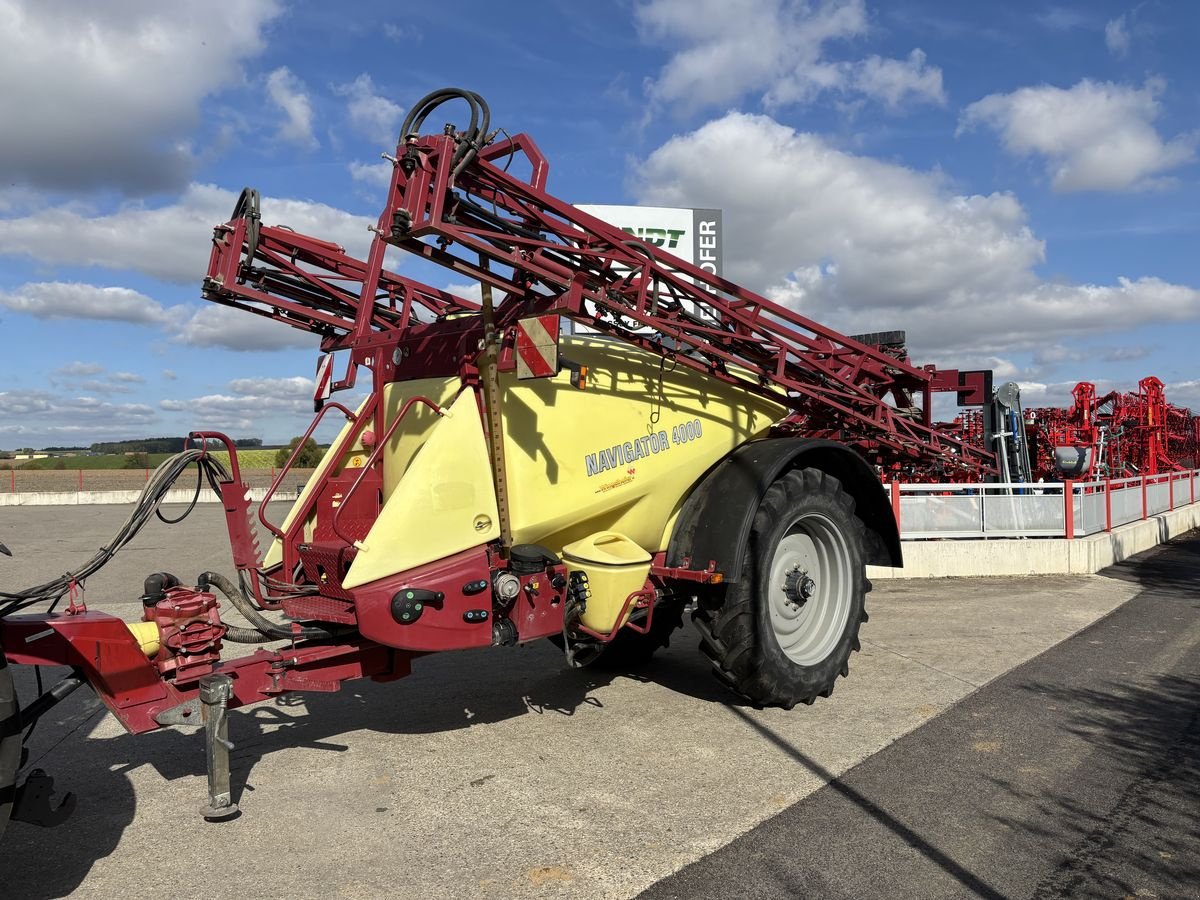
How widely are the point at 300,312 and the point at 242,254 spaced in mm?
487

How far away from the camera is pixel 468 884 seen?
126 inches

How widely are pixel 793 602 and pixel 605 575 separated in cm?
148

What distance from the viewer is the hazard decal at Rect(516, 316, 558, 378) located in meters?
4.00

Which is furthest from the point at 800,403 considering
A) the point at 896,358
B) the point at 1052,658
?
the point at 1052,658

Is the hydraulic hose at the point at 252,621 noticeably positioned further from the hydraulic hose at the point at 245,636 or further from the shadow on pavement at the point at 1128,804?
the shadow on pavement at the point at 1128,804

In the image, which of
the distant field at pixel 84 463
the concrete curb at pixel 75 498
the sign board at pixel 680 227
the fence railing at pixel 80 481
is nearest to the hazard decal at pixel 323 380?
the sign board at pixel 680 227

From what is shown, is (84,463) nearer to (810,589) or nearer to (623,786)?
(810,589)

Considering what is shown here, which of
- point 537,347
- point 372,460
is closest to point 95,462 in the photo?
point 372,460

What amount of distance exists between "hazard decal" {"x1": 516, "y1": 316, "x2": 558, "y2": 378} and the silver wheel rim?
2131 millimetres

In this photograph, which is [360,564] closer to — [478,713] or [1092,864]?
[478,713]

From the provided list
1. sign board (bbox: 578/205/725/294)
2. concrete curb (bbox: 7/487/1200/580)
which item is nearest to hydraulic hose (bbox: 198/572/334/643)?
concrete curb (bbox: 7/487/1200/580)

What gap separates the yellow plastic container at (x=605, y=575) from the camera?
456 centimetres

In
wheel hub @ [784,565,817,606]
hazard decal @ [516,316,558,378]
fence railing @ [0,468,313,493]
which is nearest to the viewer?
hazard decal @ [516,316,558,378]

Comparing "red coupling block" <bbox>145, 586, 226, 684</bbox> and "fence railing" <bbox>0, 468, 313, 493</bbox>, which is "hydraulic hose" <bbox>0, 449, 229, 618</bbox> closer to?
"red coupling block" <bbox>145, 586, 226, 684</bbox>
